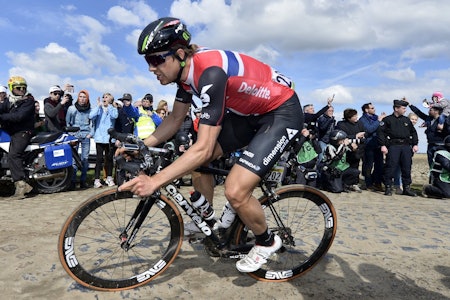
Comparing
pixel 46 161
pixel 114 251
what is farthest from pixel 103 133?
pixel 114 251

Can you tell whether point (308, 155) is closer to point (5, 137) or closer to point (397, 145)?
point (397, 145)

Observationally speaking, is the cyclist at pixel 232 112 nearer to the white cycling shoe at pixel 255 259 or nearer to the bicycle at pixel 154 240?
the white cycling shoe at pixel 255 259

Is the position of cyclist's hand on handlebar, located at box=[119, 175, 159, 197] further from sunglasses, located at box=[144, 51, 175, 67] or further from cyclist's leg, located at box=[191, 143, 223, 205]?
sunglasses, located at box=[144, 51, 175, 67]

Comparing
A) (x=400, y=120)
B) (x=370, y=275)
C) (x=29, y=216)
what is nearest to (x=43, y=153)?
(x=29, y=216)

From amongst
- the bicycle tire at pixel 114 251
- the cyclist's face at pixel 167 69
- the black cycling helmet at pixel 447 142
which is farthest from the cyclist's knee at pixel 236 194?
the black cycling helmet at pixel 447 142

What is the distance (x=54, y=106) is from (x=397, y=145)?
9114 mm

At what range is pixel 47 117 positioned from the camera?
360 inches

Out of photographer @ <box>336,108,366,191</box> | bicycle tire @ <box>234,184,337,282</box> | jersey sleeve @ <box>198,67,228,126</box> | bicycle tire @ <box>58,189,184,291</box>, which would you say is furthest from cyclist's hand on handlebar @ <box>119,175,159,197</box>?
photographer @ <box>336,108,366,191</box>

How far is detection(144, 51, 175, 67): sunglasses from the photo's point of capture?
3.06 m

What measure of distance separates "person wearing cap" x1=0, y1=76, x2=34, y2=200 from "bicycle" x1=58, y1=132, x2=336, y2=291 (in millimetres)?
4260

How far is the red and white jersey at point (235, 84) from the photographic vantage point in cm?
288

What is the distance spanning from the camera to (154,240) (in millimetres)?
4625

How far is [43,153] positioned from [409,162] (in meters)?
9.28

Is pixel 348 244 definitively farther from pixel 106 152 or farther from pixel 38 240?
pixel 106 152
